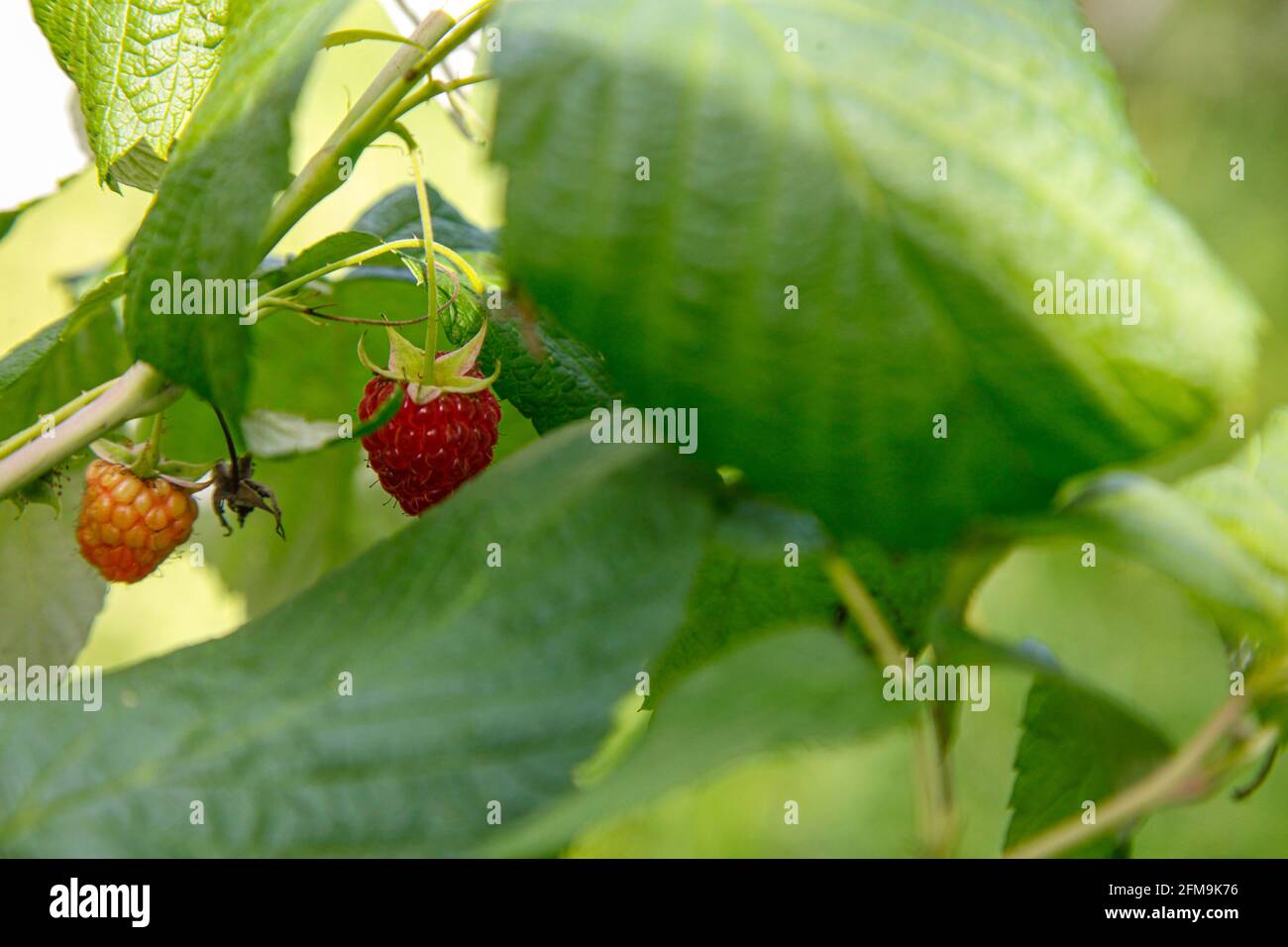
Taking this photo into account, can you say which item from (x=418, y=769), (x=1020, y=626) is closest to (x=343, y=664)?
(x=418, y=769)

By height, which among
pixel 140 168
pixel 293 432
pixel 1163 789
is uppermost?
pixel 140 168

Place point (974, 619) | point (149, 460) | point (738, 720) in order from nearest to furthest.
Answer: point (738, 720)
point (149, 460)
point (974, 619)

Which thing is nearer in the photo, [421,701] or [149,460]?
[421,701]

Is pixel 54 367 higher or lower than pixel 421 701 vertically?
higher

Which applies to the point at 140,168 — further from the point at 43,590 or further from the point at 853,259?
the point at 853,259

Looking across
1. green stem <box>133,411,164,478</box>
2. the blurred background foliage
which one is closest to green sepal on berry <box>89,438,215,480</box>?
green stem <box>133,411,164,478</box>

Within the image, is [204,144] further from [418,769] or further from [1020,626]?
[1020,626]

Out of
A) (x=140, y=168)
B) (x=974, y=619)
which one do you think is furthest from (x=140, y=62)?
(x=974, y=619)

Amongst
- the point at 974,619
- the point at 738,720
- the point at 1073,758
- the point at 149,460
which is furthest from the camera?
the point at 974,619
